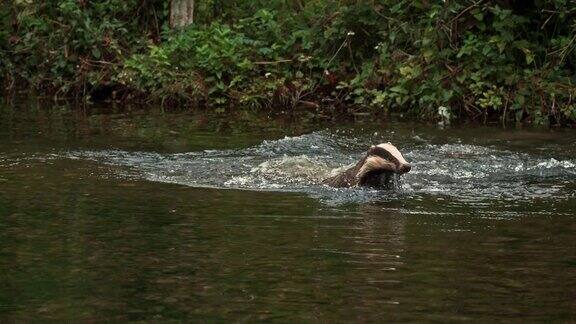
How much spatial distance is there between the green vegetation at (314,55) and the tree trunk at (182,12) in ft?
1.06

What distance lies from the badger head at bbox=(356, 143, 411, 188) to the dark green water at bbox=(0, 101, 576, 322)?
0.19m

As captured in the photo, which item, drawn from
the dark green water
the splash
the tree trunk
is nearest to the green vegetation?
the tree trunk

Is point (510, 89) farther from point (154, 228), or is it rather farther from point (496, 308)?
point (496, 308)

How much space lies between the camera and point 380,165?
11.1 m

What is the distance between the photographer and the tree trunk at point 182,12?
889 inches

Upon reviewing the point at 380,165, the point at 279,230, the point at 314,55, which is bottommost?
the point at 279,230

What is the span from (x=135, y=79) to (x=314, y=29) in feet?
10.4

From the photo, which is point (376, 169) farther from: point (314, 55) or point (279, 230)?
point (314, 55)

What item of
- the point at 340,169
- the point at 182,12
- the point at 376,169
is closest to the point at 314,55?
the point at 182,12

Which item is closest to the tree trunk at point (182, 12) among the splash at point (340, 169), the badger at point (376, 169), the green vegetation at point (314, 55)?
the green vegetation at point (314, 55)

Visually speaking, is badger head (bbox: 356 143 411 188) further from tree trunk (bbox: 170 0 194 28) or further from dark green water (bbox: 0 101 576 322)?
tree trunk (bbox: 170 0 194 28)

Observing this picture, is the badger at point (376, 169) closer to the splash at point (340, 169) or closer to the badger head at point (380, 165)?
the badger head at point (380, 165)

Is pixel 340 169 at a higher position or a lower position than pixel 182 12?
lower

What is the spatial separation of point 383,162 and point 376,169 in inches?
5.2
